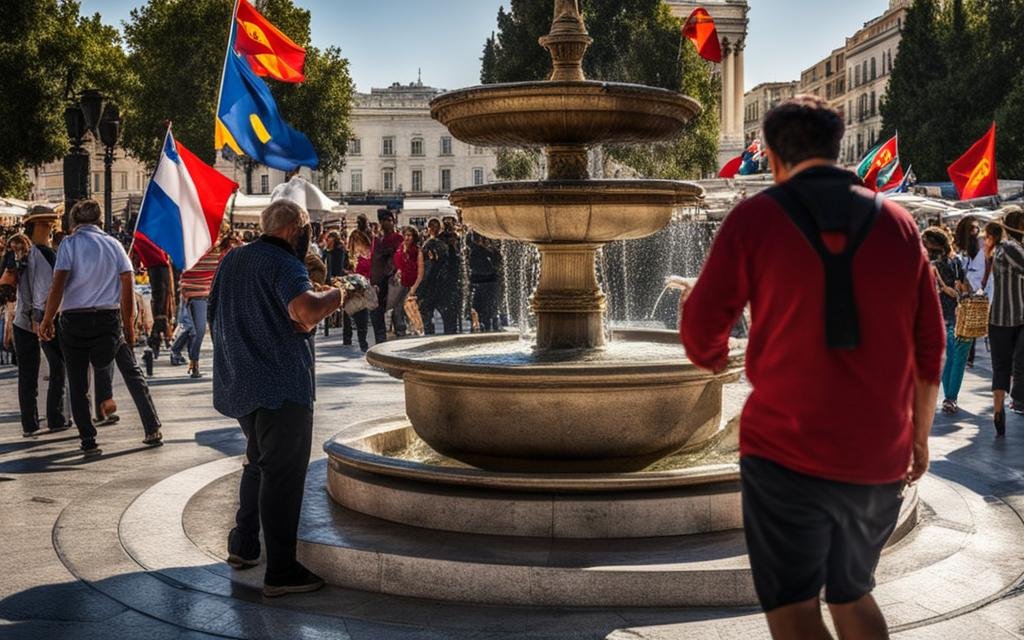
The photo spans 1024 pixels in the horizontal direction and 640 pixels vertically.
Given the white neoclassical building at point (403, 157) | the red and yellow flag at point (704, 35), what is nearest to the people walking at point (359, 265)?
the red and yellow flag at point (704, 35)

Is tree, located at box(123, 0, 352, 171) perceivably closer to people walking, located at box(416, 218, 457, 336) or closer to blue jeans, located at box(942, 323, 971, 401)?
people walking, located at box(416, 218, 457, 336)

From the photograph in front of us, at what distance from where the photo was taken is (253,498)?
5.45 metres

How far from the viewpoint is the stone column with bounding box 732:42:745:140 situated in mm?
89938

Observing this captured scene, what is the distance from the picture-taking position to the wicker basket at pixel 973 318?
10164 mm

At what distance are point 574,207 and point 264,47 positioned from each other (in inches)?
278

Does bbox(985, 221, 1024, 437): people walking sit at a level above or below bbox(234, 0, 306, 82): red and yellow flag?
below

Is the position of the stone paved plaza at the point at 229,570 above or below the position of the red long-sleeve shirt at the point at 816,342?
below

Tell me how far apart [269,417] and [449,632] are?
44.8 inches

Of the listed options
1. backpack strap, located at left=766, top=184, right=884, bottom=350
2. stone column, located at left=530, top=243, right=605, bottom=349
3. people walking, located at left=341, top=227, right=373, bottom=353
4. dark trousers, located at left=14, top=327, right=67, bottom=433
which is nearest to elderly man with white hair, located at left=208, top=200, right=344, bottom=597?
backpack strap, located at left=766, top=184, right=884, bottom=350

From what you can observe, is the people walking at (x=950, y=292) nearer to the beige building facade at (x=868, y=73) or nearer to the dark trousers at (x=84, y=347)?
the dark trousers at (x=84, y=347)

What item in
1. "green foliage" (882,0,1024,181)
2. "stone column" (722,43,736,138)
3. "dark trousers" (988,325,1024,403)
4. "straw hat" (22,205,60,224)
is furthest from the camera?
"stone column" (722,43,736,138)

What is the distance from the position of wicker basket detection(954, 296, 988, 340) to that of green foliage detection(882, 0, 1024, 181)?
122 ft

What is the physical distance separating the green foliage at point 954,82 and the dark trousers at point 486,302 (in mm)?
31537

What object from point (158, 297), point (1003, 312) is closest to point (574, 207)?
point (1003, 312)
